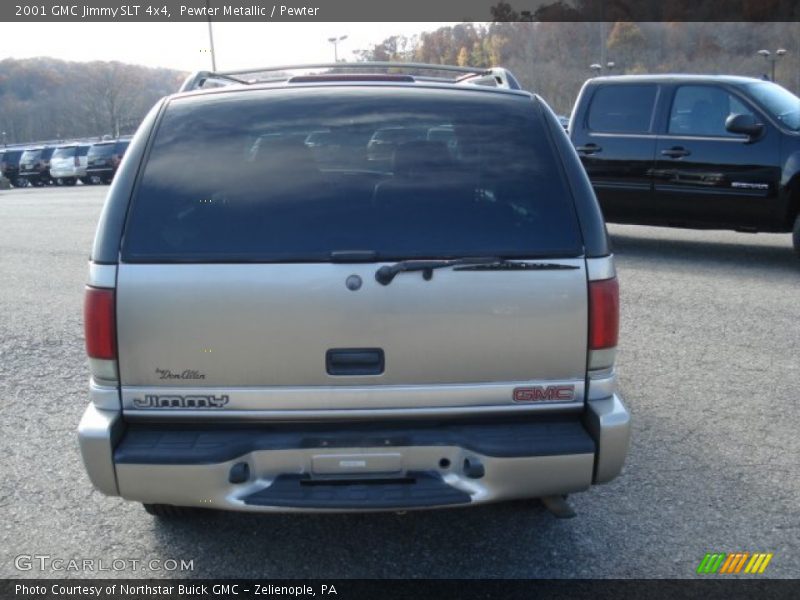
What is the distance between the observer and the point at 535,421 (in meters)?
3.28

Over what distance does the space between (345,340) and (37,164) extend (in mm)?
44199

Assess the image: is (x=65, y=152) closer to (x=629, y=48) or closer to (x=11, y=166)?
(x=11, y=166)

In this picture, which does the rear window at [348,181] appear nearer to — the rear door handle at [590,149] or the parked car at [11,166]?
the rear door handle at [590,149]

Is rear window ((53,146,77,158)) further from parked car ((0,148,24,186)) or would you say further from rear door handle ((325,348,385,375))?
rear door handle ((325,348,385,375))

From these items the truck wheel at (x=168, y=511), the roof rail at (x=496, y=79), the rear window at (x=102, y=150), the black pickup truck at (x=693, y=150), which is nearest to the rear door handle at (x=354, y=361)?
the truck wheel at (x=168, y=511)

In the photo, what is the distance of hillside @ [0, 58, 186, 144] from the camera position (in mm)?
77625

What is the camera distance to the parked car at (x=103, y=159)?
38.9 metres

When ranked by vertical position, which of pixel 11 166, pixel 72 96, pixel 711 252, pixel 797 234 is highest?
pixel 797 234

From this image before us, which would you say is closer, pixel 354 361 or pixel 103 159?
pixel 354 361

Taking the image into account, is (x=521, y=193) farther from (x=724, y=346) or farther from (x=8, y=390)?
(x=8, y=390)

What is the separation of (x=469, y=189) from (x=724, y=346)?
4.06 meters

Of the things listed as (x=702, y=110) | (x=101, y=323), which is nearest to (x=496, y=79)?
→ (x=101, y=323)

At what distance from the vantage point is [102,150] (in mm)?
39375

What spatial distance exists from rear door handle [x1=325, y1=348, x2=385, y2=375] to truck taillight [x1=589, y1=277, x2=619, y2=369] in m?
0.79
